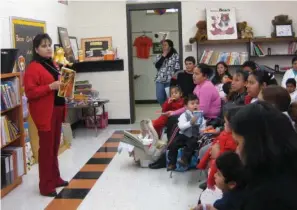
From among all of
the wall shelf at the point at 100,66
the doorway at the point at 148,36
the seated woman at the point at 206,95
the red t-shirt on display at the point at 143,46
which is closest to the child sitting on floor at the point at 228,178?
the seated woman at the point at 206,95

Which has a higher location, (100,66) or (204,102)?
(100,66)

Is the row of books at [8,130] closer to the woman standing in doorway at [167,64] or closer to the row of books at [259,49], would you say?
the woman standing in doorway at [167,64]

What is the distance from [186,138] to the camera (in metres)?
4.00

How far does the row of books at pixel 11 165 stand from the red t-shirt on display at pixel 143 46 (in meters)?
5.90

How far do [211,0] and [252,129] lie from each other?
583 centimetres

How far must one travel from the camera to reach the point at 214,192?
107 inches

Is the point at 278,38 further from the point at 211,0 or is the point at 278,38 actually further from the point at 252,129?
the point at 252,129

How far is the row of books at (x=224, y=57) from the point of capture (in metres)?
6.62

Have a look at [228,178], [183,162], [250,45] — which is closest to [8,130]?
[183,162]

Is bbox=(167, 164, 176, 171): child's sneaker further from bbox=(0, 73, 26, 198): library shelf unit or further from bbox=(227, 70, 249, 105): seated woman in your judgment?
bbox=(0, 73, 26, 198): library shelf unit

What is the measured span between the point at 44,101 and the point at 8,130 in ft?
2.21

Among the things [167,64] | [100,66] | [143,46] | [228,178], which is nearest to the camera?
[228,178]

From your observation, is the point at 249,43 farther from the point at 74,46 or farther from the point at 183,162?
the point at 183,162

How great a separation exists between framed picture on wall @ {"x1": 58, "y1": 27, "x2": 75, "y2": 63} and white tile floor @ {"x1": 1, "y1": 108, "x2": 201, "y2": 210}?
2.22 metres
